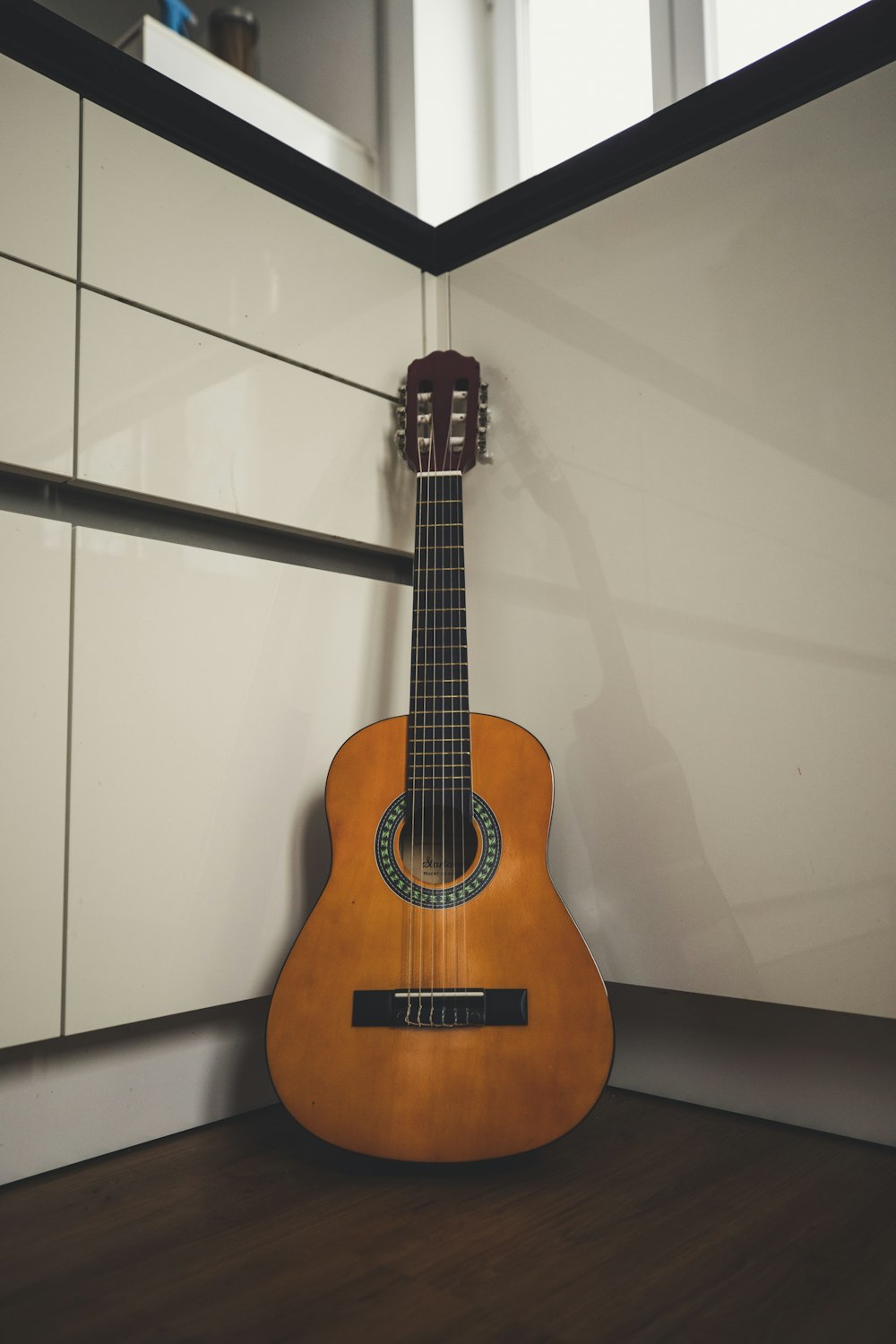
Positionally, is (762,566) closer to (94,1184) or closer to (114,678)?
(114,678)

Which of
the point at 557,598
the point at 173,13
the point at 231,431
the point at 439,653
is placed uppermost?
the point at 173,13

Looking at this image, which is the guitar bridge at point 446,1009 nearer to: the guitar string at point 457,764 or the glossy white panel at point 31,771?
the guitar string at point 457,764

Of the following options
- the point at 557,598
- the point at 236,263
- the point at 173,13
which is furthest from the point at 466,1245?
the point at 173,13

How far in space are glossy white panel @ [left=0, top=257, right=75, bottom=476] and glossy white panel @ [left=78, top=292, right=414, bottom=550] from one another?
2 cm

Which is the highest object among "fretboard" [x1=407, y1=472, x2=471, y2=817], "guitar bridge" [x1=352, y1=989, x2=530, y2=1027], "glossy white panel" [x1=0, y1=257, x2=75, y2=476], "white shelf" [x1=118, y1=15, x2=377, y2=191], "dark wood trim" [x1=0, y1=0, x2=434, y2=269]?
"white shelf" [x1=118, y1=15, x2=377, y2=191]

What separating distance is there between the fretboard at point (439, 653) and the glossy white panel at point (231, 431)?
134mm

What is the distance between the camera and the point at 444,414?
169cm

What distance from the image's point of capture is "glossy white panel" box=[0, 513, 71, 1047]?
122cm

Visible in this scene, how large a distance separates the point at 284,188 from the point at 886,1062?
1709mm

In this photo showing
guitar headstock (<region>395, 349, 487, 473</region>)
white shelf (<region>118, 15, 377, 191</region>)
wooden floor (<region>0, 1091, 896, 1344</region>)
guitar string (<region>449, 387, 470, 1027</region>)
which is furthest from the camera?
white shelf (<region>118, 15, 377, 191</region>)

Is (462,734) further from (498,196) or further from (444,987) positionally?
(498,196)

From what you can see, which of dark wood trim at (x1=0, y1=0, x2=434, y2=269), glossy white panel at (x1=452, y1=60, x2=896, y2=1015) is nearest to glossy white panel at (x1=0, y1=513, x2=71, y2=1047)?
dark wood trim at (x1=0, y1=0, x2=434, y2=269)

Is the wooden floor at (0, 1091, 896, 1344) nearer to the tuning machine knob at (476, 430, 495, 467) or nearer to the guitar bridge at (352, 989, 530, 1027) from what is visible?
the guitar bridge at (352, 989, 530, 1027)

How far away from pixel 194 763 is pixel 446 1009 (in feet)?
1.73
